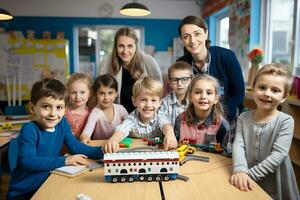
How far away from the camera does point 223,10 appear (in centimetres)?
512

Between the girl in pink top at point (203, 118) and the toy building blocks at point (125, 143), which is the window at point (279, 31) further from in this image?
the toy building blocks at point (125, 143)

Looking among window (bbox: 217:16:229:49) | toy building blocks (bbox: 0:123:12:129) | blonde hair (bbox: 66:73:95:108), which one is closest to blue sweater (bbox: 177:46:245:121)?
blonde hair (bbox: 66:73:95:108)

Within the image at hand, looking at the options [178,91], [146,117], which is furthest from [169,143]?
[178,91]

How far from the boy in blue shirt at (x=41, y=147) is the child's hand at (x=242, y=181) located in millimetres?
659

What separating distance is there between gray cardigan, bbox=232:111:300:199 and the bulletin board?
4999 millimetres

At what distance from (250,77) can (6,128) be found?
9.40 feet

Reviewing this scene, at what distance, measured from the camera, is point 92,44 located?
6445mm

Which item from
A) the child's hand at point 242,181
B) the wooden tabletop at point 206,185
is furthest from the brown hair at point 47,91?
the child's hand at point 242,181

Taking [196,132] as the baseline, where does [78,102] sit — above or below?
above

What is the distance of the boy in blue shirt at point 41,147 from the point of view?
52.4 inches

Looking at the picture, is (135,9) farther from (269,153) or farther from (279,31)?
(269,153)

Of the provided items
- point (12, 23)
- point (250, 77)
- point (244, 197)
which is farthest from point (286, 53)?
point (12, 23)

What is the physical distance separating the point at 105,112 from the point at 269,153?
1.19 m

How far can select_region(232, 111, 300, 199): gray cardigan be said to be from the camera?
133cm
